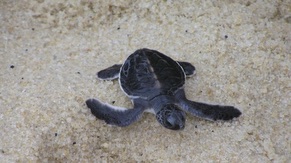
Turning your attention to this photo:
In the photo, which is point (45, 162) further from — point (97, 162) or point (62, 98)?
point (62, 98)

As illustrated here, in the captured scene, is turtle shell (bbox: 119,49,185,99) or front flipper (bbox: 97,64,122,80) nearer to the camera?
turtle shell (bbox: 119,49,185,99)

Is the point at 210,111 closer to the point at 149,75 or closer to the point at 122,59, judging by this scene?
the point at 149,75

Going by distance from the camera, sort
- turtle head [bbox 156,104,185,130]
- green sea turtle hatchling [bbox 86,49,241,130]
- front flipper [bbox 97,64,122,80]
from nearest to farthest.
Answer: turtle head [bbox 156,104,185,130] < green sea turtle hatchling [bbox 86,49,241,130] < front flipper [bbox 97,64,122,80]

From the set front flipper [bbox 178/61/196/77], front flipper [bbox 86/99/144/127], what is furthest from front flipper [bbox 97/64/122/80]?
front flipper [bbox 178/61/196/77]

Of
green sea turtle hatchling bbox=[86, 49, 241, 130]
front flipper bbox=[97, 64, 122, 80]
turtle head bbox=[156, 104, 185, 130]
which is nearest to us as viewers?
turtle head bbox=[156, 104, 185, 130]

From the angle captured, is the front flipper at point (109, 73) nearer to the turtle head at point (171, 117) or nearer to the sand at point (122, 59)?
the sand at point (122, 59)

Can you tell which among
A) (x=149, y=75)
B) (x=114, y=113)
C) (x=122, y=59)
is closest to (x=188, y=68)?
(x=149, y=75)

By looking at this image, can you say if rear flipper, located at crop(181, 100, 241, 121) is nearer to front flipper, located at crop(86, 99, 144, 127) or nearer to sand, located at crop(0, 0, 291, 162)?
sand, located at crop(0, 0, 291, 162)
